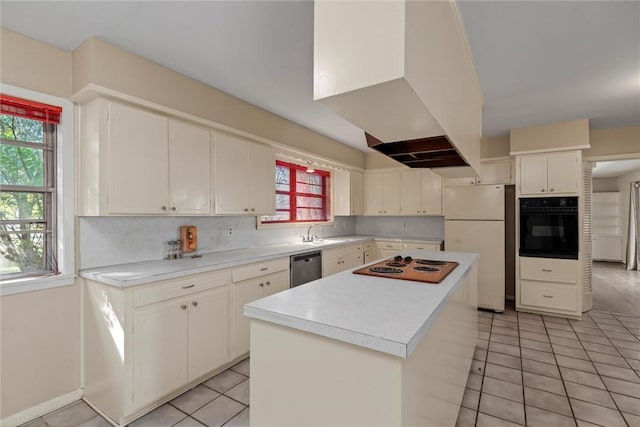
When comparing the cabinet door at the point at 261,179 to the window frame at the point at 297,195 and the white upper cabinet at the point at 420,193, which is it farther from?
the white upper cabinet at the point at 420,193

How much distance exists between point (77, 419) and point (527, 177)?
5.23m

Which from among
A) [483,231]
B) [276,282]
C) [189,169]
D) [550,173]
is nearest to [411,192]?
[483,231]

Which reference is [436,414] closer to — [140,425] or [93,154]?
[140,425]

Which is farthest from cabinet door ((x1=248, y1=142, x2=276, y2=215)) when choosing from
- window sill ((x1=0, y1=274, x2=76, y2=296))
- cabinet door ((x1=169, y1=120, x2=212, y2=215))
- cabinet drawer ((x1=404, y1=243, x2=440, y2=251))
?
cabinet drawer ((x1=404, y1=243, x2=440, y2=251))

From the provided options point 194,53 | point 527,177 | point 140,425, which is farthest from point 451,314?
point 527,177

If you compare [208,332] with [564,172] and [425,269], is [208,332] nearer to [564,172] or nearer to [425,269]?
[425,269]

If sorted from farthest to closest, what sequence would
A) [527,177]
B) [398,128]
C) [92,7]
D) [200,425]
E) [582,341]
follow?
1. [527,177]
2. [582,341]
3. [200,425]
4. [92,7]
5. [398,128]

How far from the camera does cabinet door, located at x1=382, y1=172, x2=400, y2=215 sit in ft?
17.8

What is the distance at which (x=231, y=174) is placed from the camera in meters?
3.09

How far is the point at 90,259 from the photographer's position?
2.34m

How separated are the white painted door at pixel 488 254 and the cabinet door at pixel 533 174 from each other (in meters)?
0.58

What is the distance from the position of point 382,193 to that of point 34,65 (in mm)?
4683

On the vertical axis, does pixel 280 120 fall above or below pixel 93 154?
above

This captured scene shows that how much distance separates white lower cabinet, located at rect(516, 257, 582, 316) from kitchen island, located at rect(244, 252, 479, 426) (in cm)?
317
